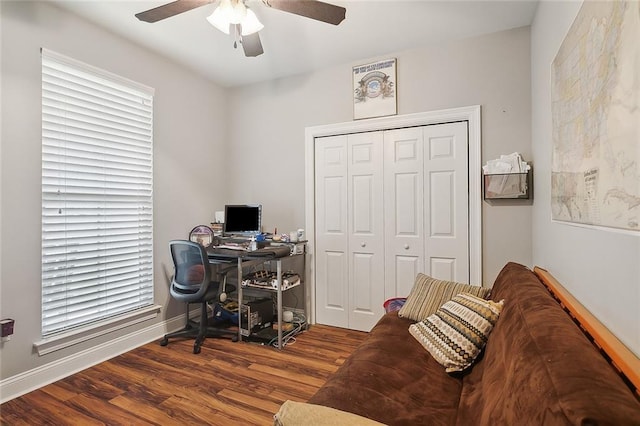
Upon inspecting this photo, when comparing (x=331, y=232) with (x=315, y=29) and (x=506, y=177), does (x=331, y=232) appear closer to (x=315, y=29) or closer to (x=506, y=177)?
(x=506, y=177)

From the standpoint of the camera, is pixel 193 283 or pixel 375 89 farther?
pixel 375 89

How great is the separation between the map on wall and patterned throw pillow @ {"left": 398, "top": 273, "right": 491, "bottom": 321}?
774mm

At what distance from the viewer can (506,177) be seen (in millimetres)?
2564

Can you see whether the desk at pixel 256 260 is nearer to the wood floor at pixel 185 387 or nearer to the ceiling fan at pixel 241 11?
the wood floor at pixel 185 387

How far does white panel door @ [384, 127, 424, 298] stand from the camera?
9.90 ft

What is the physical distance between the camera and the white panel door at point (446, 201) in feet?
9.35

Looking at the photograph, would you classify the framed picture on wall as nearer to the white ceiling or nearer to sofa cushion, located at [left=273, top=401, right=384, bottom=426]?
the white ceiling

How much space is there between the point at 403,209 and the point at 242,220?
173cm

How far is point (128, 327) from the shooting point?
2.88m

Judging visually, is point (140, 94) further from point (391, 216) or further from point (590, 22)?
point (590, 22)

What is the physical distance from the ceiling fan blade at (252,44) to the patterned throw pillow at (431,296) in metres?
2.10

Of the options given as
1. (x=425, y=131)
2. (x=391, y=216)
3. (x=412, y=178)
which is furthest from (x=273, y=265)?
(x=425, y=131)

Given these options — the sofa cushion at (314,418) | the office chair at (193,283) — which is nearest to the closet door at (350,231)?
the office chair at (193,283)

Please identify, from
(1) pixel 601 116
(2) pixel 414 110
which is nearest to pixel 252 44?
(2) pixel 414 110
